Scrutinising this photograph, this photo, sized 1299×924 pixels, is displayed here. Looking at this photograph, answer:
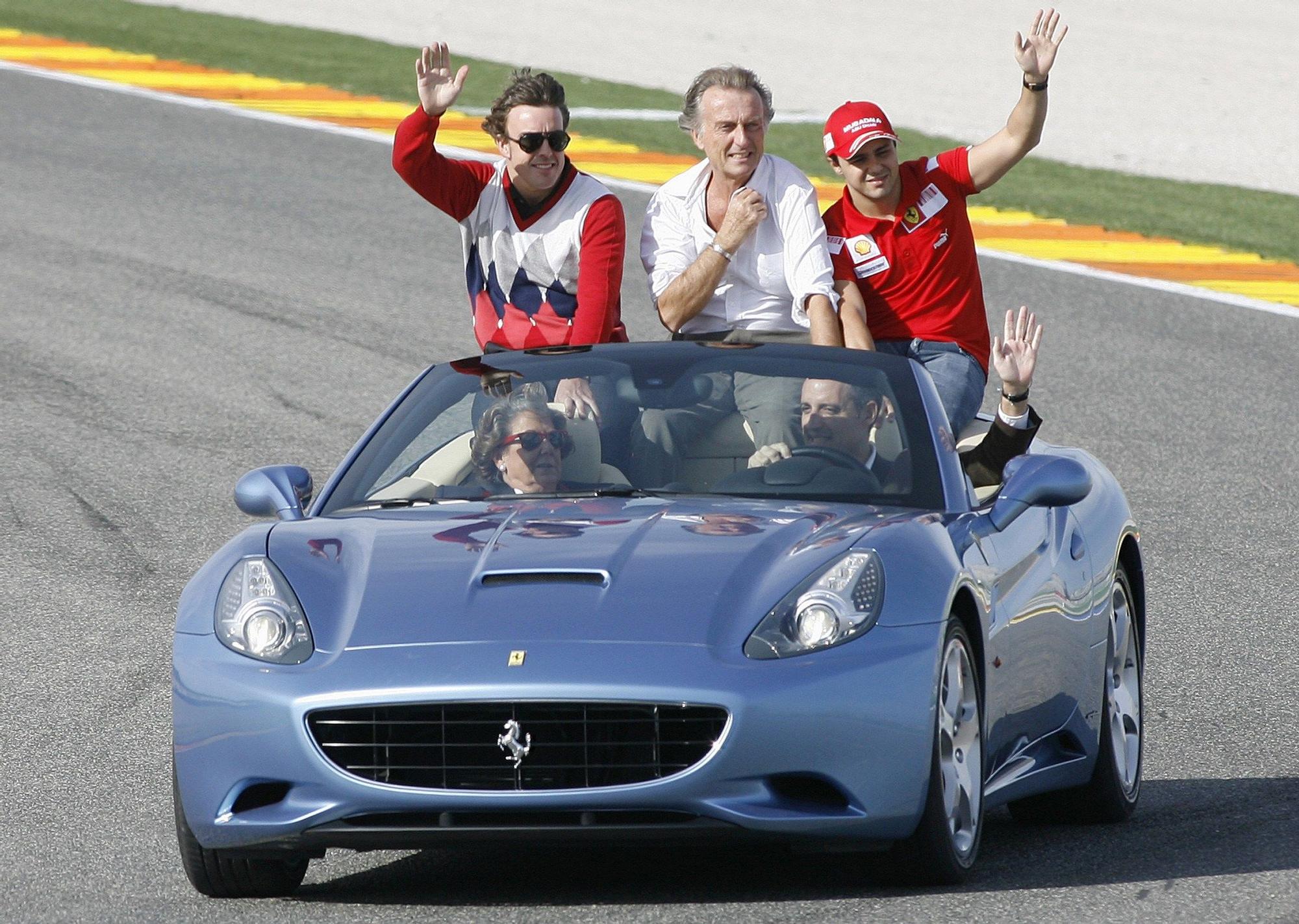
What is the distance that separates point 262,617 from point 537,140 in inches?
115

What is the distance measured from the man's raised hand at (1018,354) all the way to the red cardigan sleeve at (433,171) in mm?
1901

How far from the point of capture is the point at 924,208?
319 inches

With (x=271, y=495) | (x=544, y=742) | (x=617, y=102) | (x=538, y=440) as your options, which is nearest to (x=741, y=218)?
(x=538, y=440)

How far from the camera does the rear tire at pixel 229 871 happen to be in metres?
5.27

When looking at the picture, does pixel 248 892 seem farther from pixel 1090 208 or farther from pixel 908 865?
pixel 1090 208

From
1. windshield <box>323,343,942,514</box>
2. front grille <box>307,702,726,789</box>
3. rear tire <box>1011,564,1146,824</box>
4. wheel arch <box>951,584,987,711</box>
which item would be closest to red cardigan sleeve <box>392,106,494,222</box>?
windshield <box>323,343,942,514</box>

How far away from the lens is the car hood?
5.04 meters

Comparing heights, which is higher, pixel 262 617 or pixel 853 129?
pixel 853 129

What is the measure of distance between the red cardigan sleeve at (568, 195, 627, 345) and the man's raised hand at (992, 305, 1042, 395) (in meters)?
1.31

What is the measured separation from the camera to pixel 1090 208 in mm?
17781

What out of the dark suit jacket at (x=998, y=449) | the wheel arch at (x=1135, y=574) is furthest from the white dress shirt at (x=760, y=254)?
the wheel arch at (x=1135, y=574)

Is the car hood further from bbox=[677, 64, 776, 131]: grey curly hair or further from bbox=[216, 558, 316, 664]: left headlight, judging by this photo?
bbox=[677, 64, 776, 131]: grey curly hair

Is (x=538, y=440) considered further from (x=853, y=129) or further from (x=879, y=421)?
(x=853, y=129)

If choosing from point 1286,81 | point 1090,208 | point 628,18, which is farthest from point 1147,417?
point 628,18
